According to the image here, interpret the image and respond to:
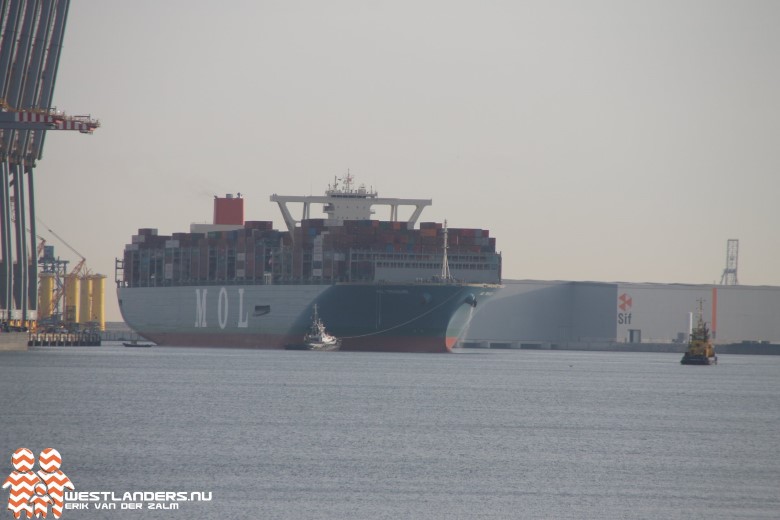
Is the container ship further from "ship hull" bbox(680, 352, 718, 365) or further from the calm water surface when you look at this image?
the calm water surface

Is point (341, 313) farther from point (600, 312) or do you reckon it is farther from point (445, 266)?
point (600, 312)

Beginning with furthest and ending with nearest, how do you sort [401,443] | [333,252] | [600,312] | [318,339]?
1. [600,312]
2. [333,252]
3. [318,339]
4. [401,443]

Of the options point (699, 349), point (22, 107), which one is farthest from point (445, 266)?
point (22, 107)

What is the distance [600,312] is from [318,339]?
46.7m

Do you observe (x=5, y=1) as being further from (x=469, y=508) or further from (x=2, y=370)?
(x=469, y=508)

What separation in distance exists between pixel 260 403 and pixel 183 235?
7840 centimetres

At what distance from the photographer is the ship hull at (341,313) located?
360 feet

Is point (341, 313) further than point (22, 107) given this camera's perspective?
Yes

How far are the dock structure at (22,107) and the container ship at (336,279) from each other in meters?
24.4

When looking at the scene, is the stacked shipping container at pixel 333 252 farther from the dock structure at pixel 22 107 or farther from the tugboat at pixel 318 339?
the dock structure at pixel 22 107

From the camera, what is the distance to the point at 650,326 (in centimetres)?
15225

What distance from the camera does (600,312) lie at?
497 ft

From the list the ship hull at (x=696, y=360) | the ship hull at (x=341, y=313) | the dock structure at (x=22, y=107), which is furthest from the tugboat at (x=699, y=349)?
the dock structure at (x=22, y=107)

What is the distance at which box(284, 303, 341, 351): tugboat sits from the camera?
11219 cm
